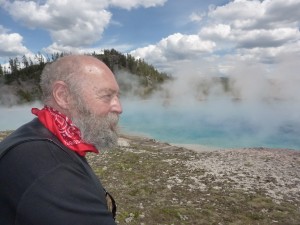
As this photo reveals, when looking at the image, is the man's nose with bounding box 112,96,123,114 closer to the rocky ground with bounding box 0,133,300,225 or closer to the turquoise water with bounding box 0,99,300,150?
the rocky ground with bounding box 0,133,300,225

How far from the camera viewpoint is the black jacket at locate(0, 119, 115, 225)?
1757 millimetres

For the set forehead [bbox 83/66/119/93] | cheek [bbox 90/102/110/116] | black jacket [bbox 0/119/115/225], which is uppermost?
forehead [bbox 83/66/119/93]

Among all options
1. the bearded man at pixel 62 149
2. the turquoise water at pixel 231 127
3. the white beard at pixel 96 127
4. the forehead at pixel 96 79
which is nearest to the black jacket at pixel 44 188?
the bearded man at pixel 62 149

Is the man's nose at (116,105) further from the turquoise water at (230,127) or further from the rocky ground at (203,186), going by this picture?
the turquoise water at (230,127)

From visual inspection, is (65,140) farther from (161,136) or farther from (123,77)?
(123,77)

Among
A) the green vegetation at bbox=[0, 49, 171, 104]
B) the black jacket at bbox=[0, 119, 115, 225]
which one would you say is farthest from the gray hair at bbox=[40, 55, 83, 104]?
the green vegetation at bbox=[0, 49, 171, 104]

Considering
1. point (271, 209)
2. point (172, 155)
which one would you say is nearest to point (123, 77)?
point (172, 155)

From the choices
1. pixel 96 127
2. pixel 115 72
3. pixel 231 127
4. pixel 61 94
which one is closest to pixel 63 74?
pixel 61 94

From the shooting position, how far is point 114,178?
13.1m

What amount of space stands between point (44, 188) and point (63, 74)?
1.05m

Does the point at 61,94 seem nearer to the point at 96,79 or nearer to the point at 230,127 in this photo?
the point at 96,79

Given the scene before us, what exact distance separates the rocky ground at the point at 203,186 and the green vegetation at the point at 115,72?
78523 millimetres

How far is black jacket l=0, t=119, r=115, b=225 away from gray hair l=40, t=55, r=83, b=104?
23.3 inches

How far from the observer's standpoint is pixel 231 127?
37656 millimetres
